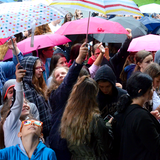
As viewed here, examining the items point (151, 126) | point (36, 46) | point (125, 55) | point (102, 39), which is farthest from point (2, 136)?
point (102, 39)

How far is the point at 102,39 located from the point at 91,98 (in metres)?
3.32

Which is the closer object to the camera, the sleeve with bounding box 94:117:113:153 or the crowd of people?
the crowd of people

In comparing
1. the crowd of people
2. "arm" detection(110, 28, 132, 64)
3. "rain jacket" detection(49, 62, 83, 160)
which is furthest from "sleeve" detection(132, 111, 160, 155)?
"arm" detection(110, 28, 132, 64)

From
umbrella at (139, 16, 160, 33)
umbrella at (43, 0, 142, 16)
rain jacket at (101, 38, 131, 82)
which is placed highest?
umbrella at (43, 0, 142, 16)

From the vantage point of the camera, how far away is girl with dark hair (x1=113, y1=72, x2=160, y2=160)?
2.50 metres

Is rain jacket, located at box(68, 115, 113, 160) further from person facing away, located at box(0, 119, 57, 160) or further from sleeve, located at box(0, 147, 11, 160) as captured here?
sleeve, located at box(0, 147, 11, 160)

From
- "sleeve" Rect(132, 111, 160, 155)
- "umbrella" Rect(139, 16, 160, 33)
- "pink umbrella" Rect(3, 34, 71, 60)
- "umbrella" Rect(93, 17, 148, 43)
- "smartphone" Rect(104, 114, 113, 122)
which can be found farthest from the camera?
"umbrella" Rect(139, 16, 160, 33)

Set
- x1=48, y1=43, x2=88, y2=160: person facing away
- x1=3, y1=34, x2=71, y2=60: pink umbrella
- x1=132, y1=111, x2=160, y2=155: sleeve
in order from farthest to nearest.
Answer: x1=3, y1=34, x2=71, y2=60: pink umbrella → x1=48, y1=43, x2=88, y2=160: person facing away → x1=132, y1=111, x2=160, y2=155: sleeve

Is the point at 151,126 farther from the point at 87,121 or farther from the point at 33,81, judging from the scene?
the point at 33,81

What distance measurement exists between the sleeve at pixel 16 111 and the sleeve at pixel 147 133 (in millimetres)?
1288

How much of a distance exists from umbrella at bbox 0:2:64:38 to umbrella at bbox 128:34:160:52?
85.0 inches

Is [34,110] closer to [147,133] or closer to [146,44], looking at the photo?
[147,133]

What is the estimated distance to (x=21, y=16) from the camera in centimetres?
302

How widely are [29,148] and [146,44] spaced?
3202 millimetres
